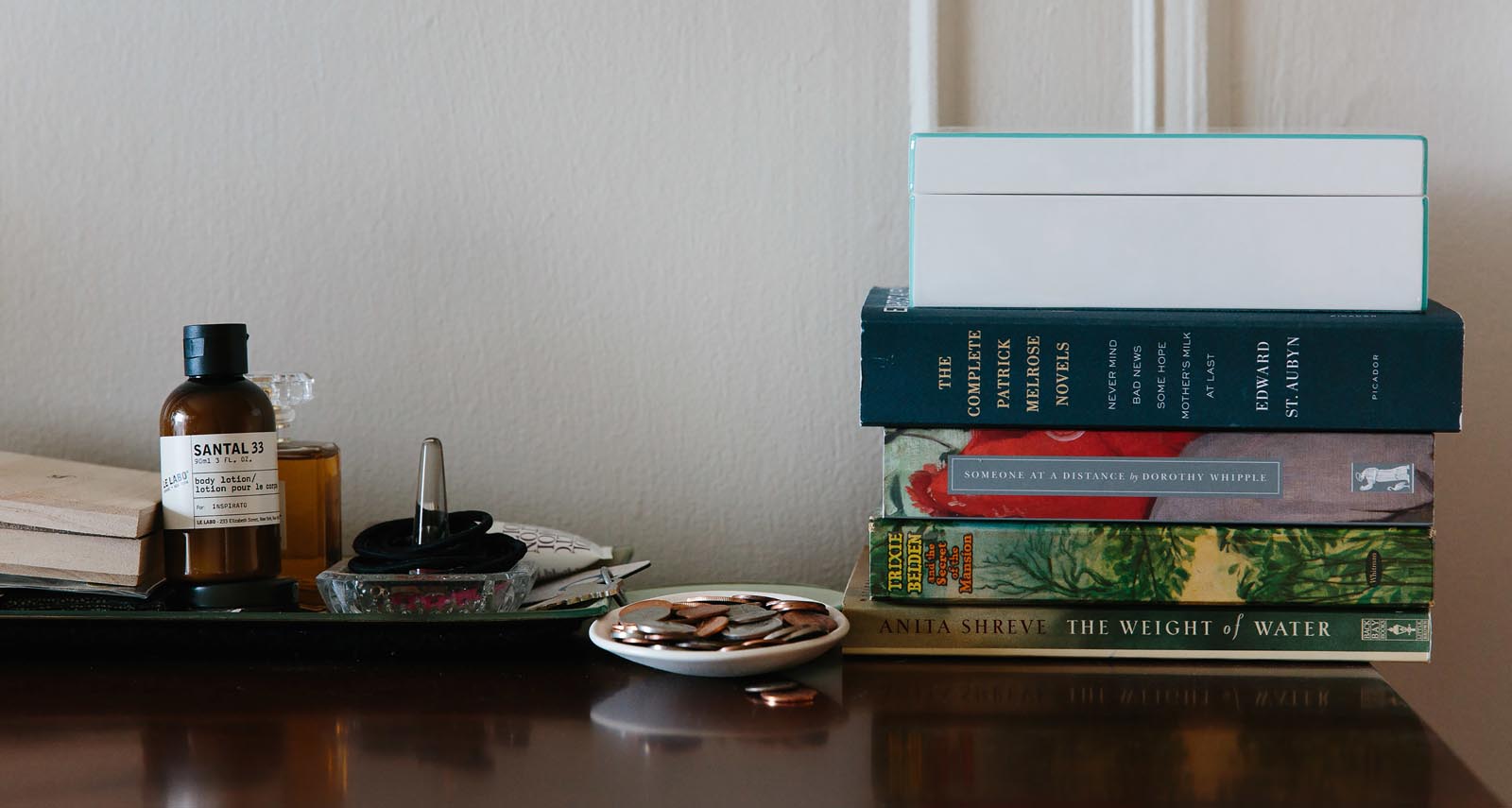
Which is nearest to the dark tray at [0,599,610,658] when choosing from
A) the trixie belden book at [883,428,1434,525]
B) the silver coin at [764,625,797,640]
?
the silver coin at [764,625,797,640]

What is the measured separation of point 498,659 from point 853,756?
9.5 inches

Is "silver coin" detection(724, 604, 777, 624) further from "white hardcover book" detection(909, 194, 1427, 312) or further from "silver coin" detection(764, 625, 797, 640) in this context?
"white hardcover book" detection(909, 194, 1427, 312)

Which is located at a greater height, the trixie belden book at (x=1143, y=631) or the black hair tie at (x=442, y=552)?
the black hair tie at (x=442, y=552)

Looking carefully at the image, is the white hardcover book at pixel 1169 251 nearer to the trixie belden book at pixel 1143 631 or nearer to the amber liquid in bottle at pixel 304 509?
the trixie belden book at pixel 1143 631

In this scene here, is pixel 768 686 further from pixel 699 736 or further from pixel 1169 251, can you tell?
pixel 1169 251

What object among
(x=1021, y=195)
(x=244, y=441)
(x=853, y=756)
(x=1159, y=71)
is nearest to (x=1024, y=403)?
(x=1021, y=195)

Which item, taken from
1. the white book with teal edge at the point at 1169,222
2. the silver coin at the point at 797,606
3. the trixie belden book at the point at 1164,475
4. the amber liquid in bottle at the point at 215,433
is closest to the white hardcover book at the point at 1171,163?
the white book with teal edge at the point at 1169,222

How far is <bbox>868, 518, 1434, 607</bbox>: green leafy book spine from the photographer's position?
596mm

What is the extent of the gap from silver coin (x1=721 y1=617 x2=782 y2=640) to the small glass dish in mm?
146

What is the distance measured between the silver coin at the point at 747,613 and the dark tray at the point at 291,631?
0.08m

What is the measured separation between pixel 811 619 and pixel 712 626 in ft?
0.18

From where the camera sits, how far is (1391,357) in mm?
A: 585

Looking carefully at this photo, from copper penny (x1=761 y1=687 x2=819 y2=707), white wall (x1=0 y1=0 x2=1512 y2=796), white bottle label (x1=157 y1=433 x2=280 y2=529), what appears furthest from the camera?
white wall (x1=0 y1=0 x2=1512 y2=796)

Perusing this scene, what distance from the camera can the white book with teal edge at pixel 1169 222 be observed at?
615mm
